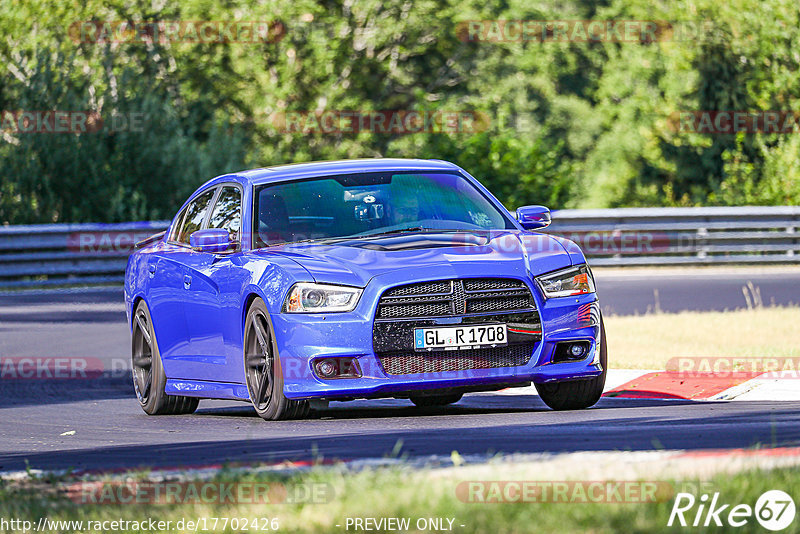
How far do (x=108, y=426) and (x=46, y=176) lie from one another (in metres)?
20.0

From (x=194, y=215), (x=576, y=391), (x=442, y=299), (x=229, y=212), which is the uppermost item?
(x=229, y=212)

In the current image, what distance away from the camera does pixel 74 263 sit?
86.2 ft

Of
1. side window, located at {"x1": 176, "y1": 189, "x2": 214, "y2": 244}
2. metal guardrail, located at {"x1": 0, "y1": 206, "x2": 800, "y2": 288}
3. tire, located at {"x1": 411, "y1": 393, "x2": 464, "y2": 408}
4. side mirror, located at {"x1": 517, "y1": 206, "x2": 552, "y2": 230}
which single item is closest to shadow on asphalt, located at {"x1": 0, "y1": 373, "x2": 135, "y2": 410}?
side window, located at {"x1": 176, "y1": 189, "x2": 214, "y2": 244}

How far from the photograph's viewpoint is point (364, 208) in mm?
9789

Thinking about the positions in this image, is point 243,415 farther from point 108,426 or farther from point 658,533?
point 658,533

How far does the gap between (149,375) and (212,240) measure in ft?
5.94

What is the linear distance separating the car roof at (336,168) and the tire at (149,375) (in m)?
1.49

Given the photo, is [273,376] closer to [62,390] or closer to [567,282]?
[567,282]

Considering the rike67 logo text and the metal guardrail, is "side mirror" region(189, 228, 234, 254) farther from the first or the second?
the metal guardrail

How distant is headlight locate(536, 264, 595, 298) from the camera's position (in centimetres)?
894

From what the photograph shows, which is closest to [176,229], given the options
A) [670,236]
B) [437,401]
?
[437,401]

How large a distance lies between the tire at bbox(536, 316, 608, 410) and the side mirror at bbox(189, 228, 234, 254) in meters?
2.24

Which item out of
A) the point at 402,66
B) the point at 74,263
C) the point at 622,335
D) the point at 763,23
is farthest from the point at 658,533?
the point at 402,66

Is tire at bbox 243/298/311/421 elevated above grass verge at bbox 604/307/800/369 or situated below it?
above
